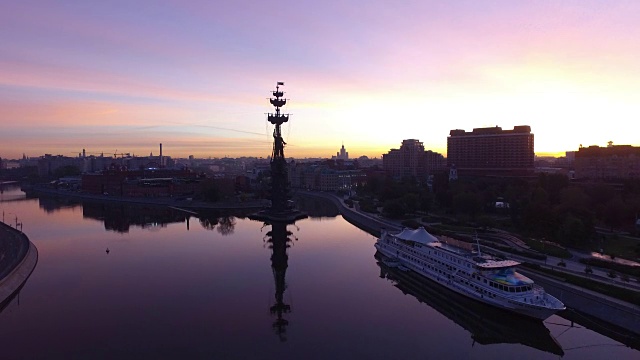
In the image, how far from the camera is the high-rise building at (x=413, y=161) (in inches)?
4751

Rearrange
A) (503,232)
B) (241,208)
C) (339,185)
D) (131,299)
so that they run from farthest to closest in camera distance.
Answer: (339,185) < (241,208) < (503,232) < (131,299)

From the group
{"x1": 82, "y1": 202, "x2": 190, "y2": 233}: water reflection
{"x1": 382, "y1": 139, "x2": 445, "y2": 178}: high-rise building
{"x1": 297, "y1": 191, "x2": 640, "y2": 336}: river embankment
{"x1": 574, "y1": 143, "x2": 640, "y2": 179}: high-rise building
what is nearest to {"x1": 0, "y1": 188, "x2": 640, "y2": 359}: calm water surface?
{"x1": 297, "y1": 191, "x2": 640, "y2": 336}: river embankment

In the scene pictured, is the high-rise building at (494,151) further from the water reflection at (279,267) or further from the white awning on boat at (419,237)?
the white awning on boat at (419,237)

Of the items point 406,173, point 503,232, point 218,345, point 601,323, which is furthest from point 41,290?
point 406,173

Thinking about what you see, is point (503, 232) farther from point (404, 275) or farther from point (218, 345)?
point (218, 345)

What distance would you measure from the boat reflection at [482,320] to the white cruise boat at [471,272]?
0.49 meters

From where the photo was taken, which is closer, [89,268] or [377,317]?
[377,317]

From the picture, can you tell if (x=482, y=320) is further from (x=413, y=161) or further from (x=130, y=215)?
(x=413, y=161)

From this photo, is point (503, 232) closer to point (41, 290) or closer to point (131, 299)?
point (131, 299)

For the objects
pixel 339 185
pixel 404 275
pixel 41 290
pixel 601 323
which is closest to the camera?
pixel 601 323

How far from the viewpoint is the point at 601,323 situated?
23.3m

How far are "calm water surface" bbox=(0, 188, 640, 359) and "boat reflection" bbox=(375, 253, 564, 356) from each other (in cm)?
7

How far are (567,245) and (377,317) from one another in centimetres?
2048

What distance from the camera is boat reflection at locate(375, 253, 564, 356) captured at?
22.4 meters
